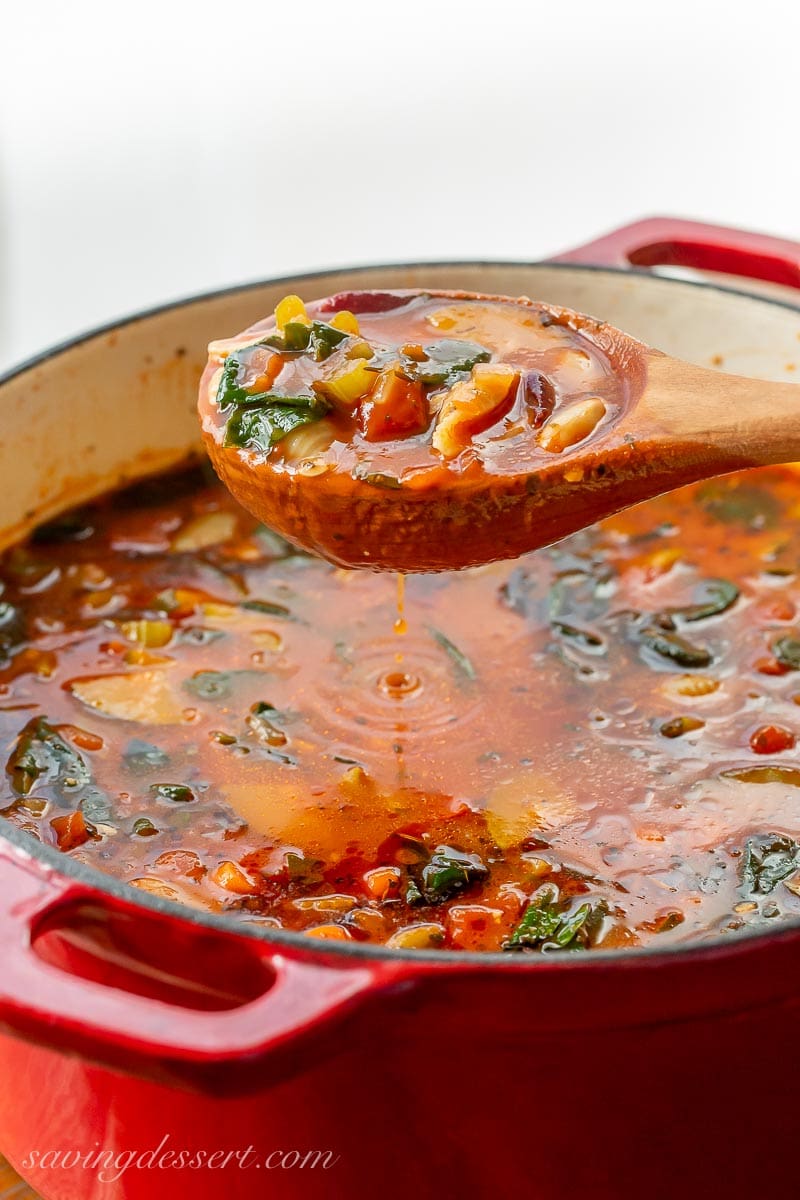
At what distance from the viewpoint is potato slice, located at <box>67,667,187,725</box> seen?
2.24 metres

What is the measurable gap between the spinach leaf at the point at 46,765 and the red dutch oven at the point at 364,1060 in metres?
0.57

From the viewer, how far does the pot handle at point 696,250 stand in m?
2.63

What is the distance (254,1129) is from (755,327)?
6.15 ft

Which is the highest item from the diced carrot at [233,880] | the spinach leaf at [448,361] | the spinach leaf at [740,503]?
the spinach leaf at [448,361]

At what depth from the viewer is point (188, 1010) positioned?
4.15 feet

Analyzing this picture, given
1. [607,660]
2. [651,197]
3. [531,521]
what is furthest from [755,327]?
[651,197]

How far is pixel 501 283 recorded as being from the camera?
2770 millimetres

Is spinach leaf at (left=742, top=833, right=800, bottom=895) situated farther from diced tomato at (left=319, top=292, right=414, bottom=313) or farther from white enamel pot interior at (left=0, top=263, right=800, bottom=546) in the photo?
white enamel pot interior at (left=0, top=263, right=800, bottom=546)

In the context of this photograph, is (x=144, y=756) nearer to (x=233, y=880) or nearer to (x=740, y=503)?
(x=233, y=880)

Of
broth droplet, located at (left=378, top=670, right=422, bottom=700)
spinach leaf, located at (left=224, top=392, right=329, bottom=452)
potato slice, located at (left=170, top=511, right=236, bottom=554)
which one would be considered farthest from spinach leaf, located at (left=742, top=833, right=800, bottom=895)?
potato slice, located at (left=170, top=511, right=236, bottom=554)

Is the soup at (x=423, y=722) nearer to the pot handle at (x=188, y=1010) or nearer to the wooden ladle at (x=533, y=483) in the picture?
the wooden ladle at (x=533, y=483)

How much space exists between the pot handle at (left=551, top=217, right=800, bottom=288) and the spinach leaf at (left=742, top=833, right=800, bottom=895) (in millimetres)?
1179

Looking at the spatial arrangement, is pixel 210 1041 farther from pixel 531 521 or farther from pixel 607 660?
pixel 607 660

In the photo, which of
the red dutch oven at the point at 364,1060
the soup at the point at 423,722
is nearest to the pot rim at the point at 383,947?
the red dutch oven at the point at 364,1060
